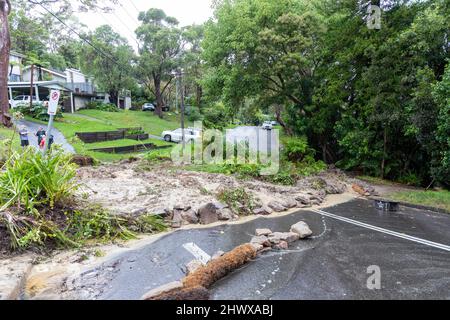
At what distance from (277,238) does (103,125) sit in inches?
795

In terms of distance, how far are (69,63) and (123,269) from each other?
159 ft

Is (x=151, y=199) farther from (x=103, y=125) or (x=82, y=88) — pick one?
(x=82, y=88)

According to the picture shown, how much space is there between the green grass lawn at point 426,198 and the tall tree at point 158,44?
25.0 meters

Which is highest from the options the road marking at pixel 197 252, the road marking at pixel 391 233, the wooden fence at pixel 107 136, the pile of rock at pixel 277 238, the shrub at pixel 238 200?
the wooden fence at pixel 107 136

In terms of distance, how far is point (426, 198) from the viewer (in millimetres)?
8898

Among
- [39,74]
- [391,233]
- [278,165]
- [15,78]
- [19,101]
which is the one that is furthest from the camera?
[39,74]

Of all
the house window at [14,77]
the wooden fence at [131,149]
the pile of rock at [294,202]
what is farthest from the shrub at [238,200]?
the house window at [14,77]

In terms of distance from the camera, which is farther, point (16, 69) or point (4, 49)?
point (16, 69)

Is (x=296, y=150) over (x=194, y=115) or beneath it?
beneath

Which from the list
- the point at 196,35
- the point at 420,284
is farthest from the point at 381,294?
the point at 196,35

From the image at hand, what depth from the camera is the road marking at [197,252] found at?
461cm

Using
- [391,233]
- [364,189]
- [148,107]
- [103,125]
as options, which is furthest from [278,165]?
[148,107]

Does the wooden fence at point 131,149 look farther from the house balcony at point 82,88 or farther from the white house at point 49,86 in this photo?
Result: the house balcony at point 82,88

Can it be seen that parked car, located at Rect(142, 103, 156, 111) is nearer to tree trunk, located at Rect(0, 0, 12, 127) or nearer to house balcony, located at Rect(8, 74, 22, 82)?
house balcony, located at Rect(8, 74, 22, 82)
